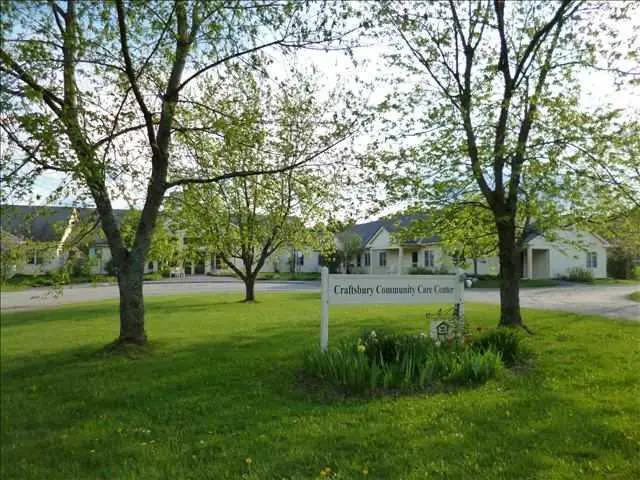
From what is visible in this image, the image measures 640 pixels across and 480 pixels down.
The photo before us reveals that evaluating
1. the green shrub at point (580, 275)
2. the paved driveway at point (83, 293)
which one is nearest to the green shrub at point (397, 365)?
the paved driveway at point (83, 293)

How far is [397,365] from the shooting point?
6.80m

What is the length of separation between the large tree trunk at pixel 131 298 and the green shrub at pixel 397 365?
15.0ft

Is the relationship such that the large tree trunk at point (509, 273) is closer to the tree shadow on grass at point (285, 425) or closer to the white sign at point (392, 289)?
the white sign at point (392, 289)

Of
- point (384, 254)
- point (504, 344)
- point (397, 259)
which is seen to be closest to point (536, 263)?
point (397, 259)

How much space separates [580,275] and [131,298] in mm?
36460

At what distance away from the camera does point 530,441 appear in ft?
15.6

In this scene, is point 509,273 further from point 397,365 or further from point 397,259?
point 397,259

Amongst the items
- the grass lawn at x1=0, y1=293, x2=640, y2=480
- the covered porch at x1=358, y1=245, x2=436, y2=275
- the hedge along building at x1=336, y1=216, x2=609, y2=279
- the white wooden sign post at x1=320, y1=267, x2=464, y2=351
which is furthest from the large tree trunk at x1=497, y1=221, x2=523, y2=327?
the covered porch at x1=358, y1=245, x2=436, y2=275

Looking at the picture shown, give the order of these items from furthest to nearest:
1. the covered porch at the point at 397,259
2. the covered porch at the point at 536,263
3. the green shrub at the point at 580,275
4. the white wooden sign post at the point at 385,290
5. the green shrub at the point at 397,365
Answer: the covered porch at the point at 397,259 < the covered porch at the point at 536,263 < the green shrub at the point at 580,275 < the white wooden sign post at the point at 385,290 < the green shrub at the point at 397,365

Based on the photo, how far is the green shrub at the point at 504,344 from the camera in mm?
7969

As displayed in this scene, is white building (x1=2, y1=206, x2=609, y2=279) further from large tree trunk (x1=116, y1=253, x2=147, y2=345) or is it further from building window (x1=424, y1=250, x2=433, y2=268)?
large tree trunk (x1=116, y1=253, x2=147, y2=345)

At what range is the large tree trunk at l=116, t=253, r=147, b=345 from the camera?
10.4 meters

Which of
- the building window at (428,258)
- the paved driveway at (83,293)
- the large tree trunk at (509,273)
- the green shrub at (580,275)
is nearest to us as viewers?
the large tree trunk at (509,273)

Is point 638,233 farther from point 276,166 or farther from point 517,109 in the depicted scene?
point 276,166
